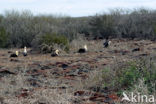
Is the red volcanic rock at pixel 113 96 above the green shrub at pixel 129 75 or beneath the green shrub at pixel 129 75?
beneath

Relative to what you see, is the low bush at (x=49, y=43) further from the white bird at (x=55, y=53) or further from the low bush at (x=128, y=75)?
the low bush at (x=128, y=75)

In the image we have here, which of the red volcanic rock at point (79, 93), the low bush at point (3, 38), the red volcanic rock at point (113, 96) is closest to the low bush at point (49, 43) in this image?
the low bush at point (3, 38)

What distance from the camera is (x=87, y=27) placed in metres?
25.7

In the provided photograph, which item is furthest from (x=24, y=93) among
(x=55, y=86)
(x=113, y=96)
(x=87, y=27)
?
(x=87, y=27)

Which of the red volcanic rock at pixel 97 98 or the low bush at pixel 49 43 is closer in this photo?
the red volcanic rock at pixel 97 98

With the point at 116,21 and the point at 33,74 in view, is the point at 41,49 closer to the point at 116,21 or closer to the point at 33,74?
the point at 33,74

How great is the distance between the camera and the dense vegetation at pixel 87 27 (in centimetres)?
2050

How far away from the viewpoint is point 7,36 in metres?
20.3

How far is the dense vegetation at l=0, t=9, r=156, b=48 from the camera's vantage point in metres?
20.5

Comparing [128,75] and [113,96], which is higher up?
[128,75]

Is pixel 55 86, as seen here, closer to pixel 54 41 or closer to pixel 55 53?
pixel 55 53

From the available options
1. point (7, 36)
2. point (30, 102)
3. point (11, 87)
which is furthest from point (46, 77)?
point (7, 36)

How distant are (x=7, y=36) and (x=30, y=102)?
49.2ft

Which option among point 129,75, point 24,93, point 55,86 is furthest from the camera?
point 55,86
